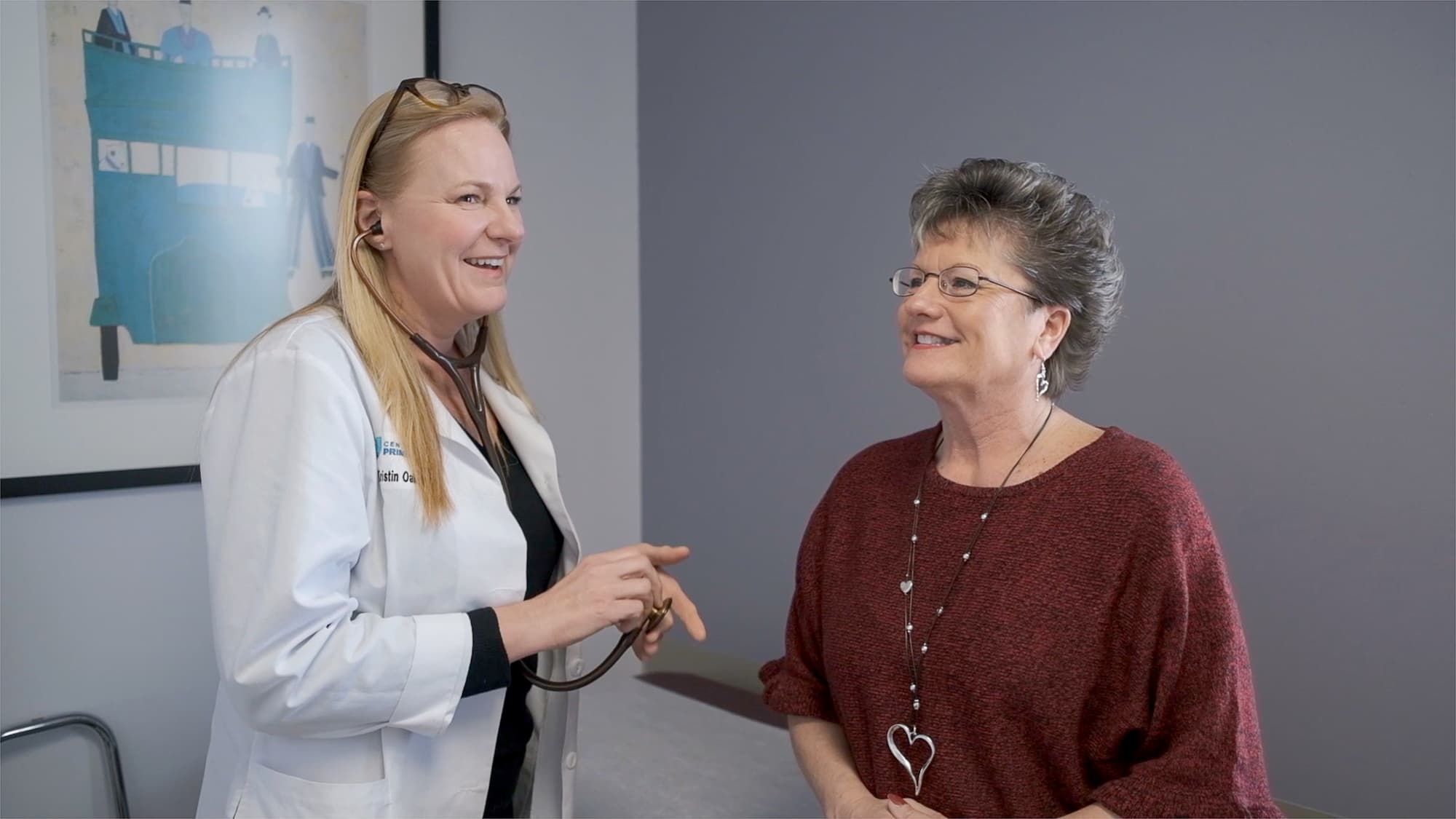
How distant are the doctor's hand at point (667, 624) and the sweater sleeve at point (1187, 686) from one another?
510 millimetres

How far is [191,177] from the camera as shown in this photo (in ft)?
6.66

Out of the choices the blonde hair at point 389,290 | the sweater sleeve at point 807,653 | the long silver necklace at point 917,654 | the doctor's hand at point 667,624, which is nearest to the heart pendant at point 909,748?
the long silver necklace at point 917,654

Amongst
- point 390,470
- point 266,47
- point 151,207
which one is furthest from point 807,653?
point 266,47

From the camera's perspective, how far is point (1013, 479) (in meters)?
1.39

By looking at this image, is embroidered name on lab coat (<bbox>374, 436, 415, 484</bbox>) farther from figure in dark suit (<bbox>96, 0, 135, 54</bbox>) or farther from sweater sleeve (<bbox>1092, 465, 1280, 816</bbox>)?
figure in dark suit (<bbox>96, 0, 135, 54</bbox>)

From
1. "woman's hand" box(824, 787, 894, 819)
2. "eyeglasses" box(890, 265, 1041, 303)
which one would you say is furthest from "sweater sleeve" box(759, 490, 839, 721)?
"eyeglasses" box(890, 265, 1041, 303)

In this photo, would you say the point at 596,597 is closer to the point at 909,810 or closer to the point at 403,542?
the point at 403,542

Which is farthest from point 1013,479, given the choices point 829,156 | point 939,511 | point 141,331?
point 141,331

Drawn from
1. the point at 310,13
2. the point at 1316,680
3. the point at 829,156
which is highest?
the point at 310,13

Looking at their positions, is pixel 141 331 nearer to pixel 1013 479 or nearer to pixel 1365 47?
pixel 1013 479

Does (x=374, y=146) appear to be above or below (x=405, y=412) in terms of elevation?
above

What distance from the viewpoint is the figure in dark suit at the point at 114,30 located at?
192 cm

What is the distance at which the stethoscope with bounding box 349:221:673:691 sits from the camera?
1.39 m

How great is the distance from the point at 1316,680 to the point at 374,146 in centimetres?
164
